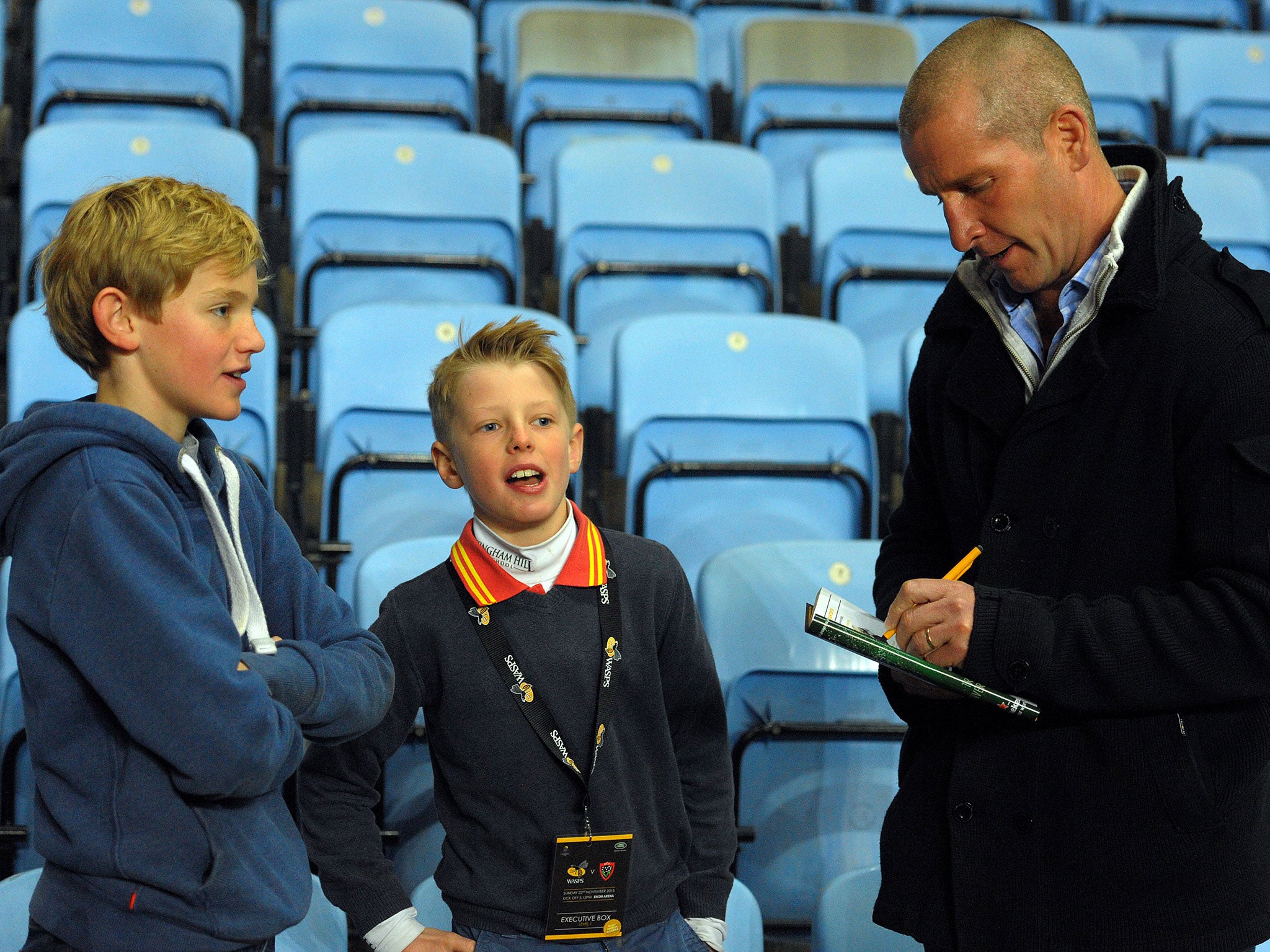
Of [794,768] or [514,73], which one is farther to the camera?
[514,73]

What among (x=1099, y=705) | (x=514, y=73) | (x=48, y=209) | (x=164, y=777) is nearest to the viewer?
(x=164, y=777)

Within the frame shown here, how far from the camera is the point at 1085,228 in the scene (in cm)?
151

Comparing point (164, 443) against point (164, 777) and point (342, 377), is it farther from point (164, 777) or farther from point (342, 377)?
point (342, 377)

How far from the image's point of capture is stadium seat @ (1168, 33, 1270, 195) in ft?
14.8

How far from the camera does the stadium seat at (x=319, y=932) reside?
1755mm

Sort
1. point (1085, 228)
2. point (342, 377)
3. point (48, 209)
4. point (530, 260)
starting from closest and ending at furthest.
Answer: point (1085, 228) < point (342, 377) < point (48, 209) < point (530, 260)

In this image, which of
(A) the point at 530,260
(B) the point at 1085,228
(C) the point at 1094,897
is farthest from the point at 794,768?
(A) the point at 530,260

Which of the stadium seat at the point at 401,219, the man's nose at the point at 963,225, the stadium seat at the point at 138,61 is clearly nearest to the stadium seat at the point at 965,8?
the stadium seat at the point at 401,219

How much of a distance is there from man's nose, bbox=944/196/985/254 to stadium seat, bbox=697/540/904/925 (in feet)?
3.09

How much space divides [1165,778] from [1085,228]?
0.59m

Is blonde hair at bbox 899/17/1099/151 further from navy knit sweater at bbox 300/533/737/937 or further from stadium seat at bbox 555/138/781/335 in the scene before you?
stadium seat at bbox 555/138/781/335

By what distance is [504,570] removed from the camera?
5.78ft

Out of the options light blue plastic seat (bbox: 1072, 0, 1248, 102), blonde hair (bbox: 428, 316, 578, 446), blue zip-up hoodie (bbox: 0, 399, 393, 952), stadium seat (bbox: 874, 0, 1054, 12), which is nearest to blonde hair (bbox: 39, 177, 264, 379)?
blue zip-up hoodie (bbox: 0, 399, 393, 952)

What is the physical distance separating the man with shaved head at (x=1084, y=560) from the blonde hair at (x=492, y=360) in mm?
540
